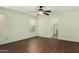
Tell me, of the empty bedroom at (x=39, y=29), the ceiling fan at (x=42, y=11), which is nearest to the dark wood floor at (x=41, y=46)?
the empty bedroom at (x=39, y=29)

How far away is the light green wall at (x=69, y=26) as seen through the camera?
7.01 ft

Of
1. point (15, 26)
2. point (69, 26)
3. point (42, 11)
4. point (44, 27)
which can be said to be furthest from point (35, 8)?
point (69, 26)

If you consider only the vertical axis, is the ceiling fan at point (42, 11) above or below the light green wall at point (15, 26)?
above

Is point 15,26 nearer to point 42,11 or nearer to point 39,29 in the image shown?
point 39,29

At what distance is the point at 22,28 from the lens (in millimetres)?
2248

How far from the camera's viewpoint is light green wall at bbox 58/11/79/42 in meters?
2.14

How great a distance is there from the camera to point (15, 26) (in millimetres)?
2254

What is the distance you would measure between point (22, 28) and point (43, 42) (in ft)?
1.78

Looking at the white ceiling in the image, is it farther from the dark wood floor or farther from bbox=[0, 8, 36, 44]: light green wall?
the dark wood floor

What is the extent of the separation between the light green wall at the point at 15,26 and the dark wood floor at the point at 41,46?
0.12 meters

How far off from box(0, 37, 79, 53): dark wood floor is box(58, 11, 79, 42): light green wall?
125 millimetres

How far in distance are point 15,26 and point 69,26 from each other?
1149 mm

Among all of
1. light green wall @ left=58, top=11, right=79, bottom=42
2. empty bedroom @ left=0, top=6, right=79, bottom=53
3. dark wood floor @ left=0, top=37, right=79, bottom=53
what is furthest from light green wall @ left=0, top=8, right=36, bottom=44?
light green wall @ left=58, top=11, right=79, bottom=42

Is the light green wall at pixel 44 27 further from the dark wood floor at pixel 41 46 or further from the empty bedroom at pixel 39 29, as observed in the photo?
the dark wood floor at pixel 41 46
